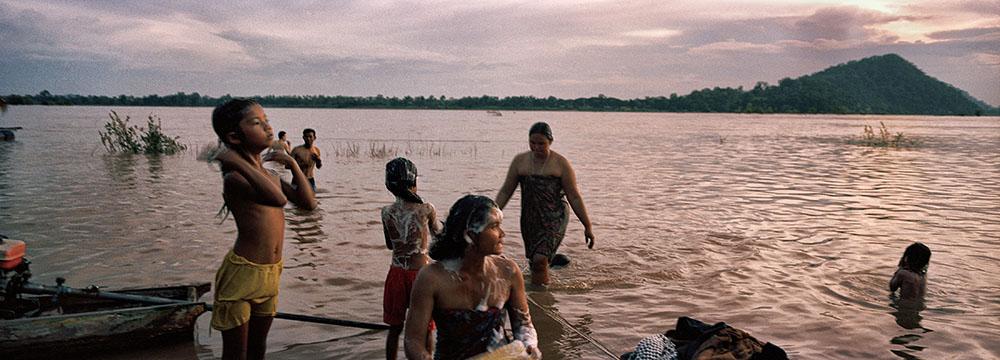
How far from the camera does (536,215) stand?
22.2 ft

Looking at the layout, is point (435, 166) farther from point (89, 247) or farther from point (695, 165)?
point (89, 247)

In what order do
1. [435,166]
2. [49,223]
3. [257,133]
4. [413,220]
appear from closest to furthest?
[257,133] < [413,220] < [49,223] < [435,166]

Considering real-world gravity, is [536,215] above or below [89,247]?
above

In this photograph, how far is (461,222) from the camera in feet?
9.25

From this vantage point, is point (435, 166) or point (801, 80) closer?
point (435, 166)

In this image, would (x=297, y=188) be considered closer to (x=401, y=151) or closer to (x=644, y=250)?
(x=644, y=250)

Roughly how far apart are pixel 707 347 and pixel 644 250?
6608 millimetres

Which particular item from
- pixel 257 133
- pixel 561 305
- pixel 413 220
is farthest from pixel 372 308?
pixel 257 133

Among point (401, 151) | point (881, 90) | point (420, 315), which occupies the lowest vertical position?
point (401, 151)

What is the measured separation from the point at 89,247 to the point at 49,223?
8.75 feet

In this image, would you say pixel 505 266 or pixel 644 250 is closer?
pixel 505 266

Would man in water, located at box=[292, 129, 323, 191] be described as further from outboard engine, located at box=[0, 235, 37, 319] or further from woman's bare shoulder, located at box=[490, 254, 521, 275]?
woman's bare shoulder, located at box=[490, 254, 521, 275]

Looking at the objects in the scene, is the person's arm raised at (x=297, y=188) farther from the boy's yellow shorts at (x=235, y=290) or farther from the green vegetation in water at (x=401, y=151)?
the green vegetation in water at (x=401, y=151)

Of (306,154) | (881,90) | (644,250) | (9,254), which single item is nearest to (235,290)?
(9,254)
